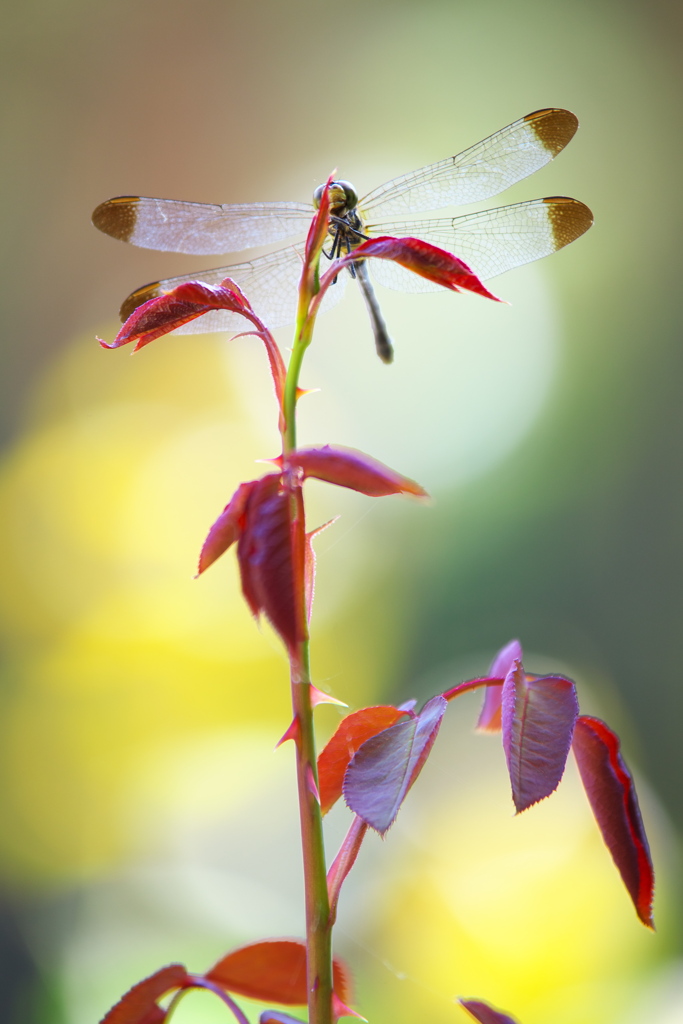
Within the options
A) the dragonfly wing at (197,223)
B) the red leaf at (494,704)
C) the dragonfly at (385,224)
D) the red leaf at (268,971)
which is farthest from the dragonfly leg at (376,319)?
the red leaf at (268,971)

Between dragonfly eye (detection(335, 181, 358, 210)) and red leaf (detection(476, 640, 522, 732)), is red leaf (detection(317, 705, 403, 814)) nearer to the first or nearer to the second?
red leaf (detection(476, 640, 522, 732))

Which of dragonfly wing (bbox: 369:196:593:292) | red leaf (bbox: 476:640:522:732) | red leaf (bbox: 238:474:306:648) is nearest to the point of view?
red leaf (bbox: 238:474:306:648)

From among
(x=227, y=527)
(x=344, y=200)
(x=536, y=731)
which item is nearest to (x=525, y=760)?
(x=536, y=731)

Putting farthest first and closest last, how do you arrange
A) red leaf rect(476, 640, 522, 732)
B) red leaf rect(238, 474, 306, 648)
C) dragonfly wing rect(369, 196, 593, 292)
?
dragonfly wing rect(369, 196, 593, 292)
red leaf rect(476, 640, 522, 732)
red leaf rect(238, 474, 306, 648)

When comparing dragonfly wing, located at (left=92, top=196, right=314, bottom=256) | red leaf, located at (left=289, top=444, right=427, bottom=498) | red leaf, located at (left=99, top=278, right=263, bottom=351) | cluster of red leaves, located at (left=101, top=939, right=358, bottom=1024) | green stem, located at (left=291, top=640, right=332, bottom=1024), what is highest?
dragonfly wing, located at (left=92, top=196, right=314, bottom=256)

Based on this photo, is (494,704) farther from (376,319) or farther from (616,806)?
(376,319)

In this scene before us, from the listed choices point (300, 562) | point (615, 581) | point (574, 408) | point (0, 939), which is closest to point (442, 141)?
point (574, 408)

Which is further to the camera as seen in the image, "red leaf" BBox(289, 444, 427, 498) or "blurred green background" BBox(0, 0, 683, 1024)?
"blurred green background" BBox(0, 0, 683, 1024)

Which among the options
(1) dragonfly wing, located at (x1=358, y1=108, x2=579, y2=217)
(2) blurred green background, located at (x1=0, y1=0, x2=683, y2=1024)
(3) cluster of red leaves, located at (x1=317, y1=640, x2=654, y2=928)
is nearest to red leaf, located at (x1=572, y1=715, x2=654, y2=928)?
(3) cluster of red leaves, located at (x1=317, y1=640, x2=654, y2=928)

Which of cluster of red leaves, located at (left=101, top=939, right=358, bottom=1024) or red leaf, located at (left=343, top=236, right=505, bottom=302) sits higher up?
red leaf, located at (left=343, top=236, right=505, bottom=302)
